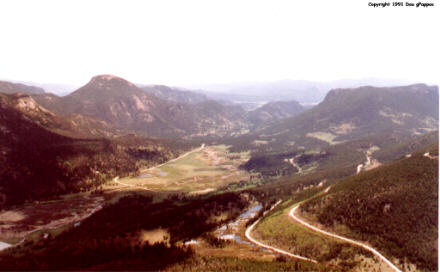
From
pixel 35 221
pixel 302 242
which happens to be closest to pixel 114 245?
pixel 35 221

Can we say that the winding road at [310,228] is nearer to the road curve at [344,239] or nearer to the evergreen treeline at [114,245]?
the road curve at [344,239]

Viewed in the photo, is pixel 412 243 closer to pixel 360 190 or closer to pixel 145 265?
pixel 360 190

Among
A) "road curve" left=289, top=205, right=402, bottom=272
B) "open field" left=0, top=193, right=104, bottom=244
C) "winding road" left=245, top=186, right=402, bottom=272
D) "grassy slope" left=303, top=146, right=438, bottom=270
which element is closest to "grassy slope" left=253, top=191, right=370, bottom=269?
"winding road" left=245, top=186, right=402, bottom=272

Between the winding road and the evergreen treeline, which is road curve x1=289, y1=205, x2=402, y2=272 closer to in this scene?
the winding road

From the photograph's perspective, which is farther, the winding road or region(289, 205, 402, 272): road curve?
the winding road

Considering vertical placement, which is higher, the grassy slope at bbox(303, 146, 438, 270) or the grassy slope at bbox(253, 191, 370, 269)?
the grassy slope at bbox(303, 146, 438, 270)

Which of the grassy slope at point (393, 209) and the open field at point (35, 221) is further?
the open field at point (35, 221)

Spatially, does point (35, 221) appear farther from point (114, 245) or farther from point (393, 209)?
point (393, 209)

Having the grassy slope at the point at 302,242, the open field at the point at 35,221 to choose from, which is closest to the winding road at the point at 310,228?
the grassy slope at the point at 302,242

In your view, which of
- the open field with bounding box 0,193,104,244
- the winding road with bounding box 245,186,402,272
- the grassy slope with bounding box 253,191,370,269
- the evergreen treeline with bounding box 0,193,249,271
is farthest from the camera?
the open field with bounding box 0,193,104,244
